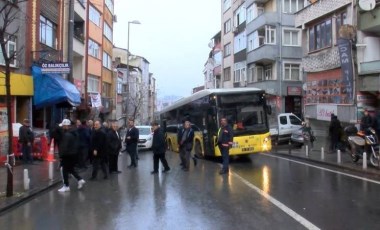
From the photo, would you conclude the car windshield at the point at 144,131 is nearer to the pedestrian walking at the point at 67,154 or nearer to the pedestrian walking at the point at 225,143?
the pedestrian walking at the point at 225,143

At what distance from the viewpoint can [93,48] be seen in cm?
4200

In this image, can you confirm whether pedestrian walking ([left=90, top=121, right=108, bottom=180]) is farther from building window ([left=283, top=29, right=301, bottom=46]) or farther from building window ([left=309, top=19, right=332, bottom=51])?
building window ([left=283, top=29, right=301, bottom=46])

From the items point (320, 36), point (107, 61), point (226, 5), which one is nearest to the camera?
point (320, 36)

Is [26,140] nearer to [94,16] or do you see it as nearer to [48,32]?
[48,32]

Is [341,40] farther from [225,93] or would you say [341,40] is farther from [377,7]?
[225,93]

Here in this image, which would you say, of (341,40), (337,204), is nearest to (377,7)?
(341,40)

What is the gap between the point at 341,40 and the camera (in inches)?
972

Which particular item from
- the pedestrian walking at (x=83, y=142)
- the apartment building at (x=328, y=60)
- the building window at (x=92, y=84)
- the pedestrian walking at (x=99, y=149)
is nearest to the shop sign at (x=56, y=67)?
the pedestrian walking at (x=83, y=142)

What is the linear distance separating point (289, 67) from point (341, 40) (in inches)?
712

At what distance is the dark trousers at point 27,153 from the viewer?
18658 mm

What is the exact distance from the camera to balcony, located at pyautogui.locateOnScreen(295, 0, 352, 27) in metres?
26.5

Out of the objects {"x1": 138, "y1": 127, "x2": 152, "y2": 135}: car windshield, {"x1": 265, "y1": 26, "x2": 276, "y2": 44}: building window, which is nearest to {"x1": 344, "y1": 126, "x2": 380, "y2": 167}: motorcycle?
{"x1": 138, "y1": 127, "x2": 152, "y2": 135}: car windshield

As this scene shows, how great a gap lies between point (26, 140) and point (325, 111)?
17.3m

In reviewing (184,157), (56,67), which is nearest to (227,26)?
(56,67)
